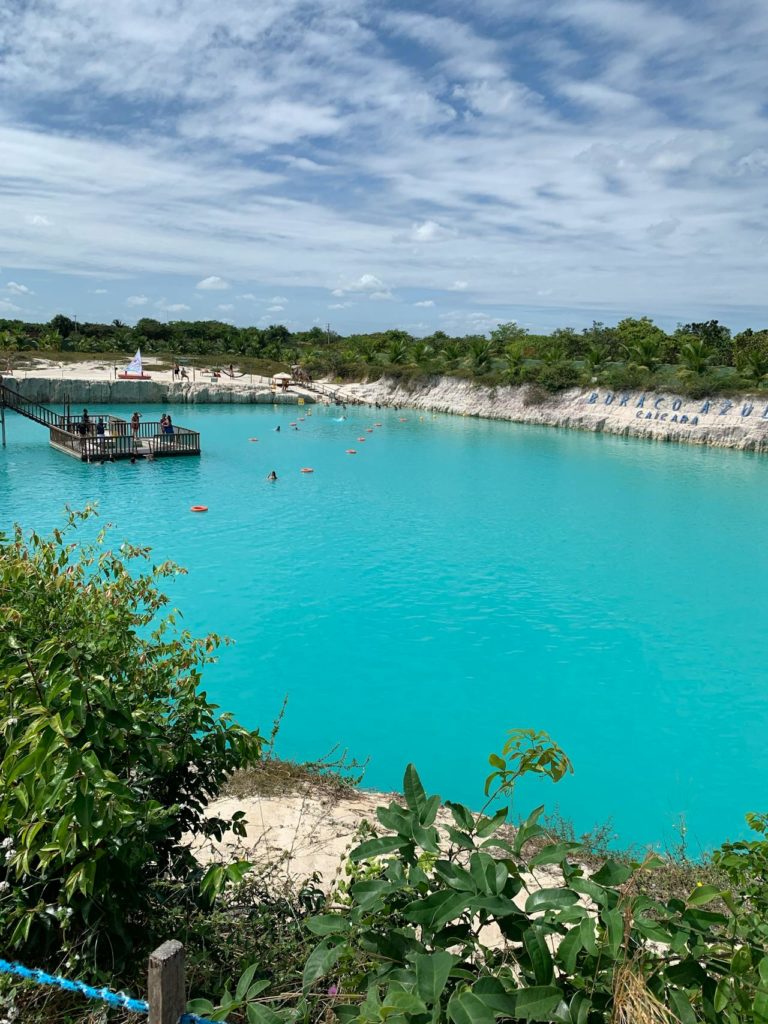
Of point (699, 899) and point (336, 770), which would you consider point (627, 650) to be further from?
point (699, 899)

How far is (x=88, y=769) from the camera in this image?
9.33 ft

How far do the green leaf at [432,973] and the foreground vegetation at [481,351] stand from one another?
48.9 meters

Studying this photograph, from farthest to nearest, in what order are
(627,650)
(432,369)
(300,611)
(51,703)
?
(432,369) → (300,611) → (627,650) → (51,703)

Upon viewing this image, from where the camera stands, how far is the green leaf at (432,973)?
2213mm

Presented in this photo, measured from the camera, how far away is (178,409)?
5416cm

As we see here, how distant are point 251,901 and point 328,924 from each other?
1.75m

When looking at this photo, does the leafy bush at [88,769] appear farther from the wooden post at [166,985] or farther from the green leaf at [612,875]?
the green leaf at [612,875]

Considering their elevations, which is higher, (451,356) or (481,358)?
(451,356)

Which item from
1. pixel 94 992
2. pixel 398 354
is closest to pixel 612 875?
pixel 94 992

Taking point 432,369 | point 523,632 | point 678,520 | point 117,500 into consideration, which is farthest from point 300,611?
point 432,369

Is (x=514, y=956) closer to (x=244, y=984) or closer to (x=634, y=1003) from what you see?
(x=634, y=1003)

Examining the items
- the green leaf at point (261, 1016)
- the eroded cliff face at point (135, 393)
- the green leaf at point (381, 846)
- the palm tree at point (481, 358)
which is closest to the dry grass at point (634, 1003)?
the green leaf at point (381, 846)

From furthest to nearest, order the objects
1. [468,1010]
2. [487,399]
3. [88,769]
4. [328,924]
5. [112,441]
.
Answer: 1. [487,399]
2. [112,441]
3. [88,769]
4. [328,924]
5. [468,1010]

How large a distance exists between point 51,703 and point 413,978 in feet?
6.24
